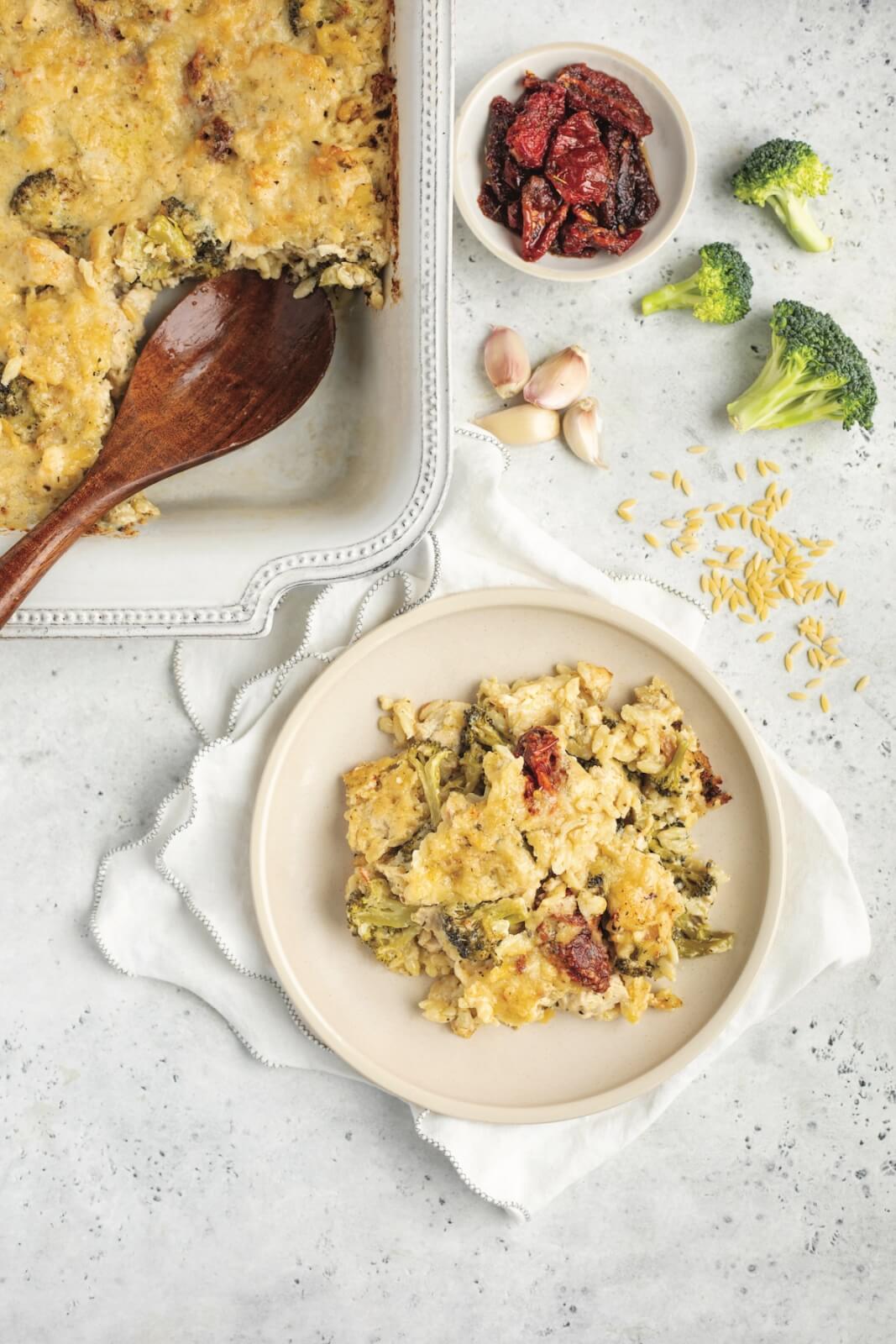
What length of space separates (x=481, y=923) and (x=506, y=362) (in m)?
1.64

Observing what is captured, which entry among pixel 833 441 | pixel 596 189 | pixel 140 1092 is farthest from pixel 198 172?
pixel 140 1092

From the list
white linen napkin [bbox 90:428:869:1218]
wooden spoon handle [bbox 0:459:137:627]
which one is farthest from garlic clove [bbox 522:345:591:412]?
wooden spoon handle [bbox 0:459:137:627]

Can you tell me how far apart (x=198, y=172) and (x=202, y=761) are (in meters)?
1.56

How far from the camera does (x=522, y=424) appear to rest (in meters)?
3.34

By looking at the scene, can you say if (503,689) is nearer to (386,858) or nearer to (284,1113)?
(386,858)

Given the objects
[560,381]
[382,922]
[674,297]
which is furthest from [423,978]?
[674,297]

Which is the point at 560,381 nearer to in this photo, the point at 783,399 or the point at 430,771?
the point at 783,399

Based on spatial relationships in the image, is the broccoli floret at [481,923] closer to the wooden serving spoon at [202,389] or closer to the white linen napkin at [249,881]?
the white linen napkin at [249,881]

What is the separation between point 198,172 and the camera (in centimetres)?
266

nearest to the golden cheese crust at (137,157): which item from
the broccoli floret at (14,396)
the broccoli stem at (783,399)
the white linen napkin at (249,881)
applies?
the broccoli floret at (14,396)

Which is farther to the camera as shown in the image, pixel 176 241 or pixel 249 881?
pixel 249 881

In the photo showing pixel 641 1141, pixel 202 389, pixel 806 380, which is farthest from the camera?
pixel 641 1141

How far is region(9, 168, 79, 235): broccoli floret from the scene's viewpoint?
264cm

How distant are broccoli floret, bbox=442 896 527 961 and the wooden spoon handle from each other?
137cm
